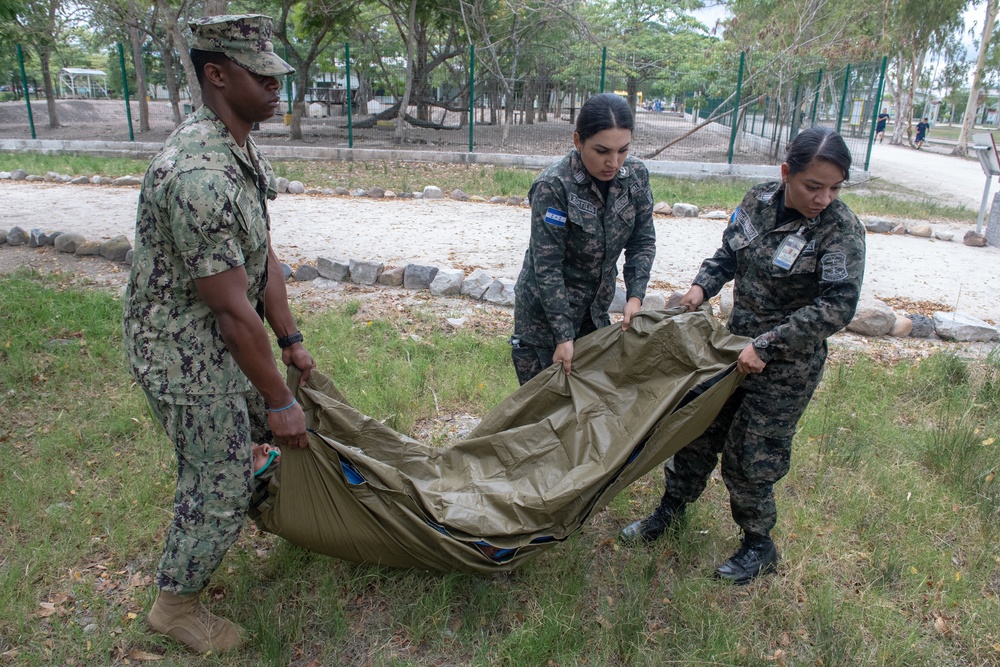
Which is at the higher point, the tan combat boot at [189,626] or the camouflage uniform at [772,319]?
the camouflage uniform at [772,319]

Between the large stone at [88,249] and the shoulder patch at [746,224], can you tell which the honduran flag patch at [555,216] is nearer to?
the shoulder patch at [746,224]

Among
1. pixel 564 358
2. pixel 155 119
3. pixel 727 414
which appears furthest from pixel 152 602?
pixel 155 119

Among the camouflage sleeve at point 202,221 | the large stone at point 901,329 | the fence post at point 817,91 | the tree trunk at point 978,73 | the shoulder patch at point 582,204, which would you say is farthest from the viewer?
the tree trunk at point 978,73

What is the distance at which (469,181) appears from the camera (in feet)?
37.5

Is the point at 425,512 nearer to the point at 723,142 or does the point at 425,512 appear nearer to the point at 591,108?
the point at 591,108

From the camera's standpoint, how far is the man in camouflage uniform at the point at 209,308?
181 cm

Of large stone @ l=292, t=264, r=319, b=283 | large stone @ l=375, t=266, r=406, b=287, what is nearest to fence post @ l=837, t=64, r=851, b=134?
large stone @ l=375, t=266, r=406, b=287

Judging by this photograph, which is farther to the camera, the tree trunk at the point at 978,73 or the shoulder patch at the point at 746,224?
the tree trunk at the point at 978,73

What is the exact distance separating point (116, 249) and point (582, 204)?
17.9ft

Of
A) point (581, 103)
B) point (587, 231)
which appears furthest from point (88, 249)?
point (581, 103)

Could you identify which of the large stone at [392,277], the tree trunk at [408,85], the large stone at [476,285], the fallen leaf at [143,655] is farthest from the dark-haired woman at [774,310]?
the tree trunk at [408,85]

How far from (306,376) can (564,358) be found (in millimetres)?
932

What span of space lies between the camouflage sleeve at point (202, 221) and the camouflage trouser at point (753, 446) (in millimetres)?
1780

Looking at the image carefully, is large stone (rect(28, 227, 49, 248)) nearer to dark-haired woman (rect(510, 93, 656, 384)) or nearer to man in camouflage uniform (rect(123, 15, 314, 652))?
man in camouflage uniform (rect(123, 15, 314, 652))
